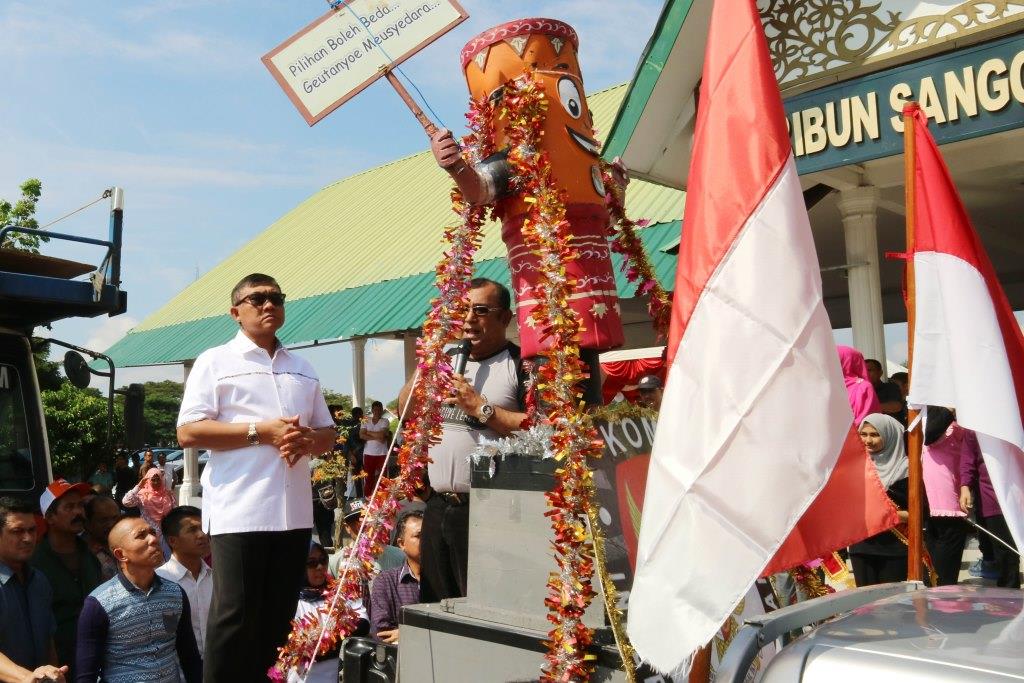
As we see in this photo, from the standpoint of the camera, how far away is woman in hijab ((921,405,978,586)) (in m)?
6.17

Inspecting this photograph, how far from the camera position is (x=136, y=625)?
13.8 feet

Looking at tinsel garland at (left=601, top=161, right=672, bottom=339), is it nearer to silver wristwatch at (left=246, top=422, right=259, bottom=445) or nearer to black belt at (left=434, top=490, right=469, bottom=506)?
black belt at (left=434, top=490, right=469, bottom=506)

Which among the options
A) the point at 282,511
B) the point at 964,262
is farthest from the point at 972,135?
the point at 282,511

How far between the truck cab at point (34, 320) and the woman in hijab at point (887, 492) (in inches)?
178

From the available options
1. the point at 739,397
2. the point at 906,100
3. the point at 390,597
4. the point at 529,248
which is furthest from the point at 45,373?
the point at 906,100

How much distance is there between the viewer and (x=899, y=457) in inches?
220

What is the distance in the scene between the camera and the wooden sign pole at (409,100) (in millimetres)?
3921

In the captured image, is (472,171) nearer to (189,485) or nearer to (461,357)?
(461,357)

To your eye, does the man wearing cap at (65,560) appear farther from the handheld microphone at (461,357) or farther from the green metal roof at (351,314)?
the green metal roof at (351,314)

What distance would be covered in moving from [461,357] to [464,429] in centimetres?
32

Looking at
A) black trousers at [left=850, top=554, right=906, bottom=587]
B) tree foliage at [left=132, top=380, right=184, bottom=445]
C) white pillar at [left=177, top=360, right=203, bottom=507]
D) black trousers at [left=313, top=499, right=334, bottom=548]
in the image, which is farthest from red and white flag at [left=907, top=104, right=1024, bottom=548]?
tree foliage at [left=132, top=380, right=184, bottom=445]

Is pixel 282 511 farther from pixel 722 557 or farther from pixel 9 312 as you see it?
pixel 9 312

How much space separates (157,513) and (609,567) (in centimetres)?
597

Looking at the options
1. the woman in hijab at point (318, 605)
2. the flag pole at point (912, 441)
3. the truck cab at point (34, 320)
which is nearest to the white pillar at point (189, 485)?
the truck cab at point (34, 320)
